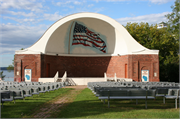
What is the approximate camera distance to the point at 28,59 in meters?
26.8

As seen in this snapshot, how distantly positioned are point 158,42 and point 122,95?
31583 millimetres

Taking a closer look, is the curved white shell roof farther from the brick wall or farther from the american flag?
the brick wall

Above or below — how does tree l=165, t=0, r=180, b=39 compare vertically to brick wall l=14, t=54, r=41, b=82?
above

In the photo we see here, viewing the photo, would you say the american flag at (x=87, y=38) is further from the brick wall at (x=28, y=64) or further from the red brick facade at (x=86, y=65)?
the brick wall at (x=28, y=64)

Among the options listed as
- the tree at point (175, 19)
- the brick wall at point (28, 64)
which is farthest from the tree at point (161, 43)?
the brick wall at point (28, 64)

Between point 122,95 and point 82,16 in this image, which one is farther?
point 82,16

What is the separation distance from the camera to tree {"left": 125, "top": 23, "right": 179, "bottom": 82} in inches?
1471

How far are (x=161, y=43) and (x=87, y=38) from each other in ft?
50.4

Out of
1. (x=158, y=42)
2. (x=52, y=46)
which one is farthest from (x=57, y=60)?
(x=158, y=42)

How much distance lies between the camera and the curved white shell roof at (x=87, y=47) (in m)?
27.6

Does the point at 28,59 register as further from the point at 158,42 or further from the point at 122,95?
the point at 158,42

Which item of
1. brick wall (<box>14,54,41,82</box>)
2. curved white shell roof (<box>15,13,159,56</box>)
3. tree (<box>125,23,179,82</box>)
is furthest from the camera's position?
tree (<box>125,23,179,82</box>)

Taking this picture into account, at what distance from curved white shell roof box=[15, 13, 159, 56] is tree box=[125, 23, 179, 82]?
10.5 meters

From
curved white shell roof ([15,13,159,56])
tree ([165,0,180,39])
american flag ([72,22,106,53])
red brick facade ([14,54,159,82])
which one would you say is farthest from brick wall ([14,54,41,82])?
tree ([165,0,180,39])
